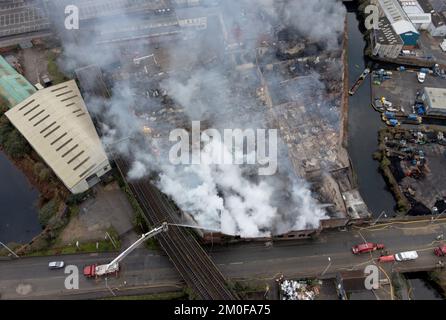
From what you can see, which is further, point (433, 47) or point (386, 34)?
point (433, 47)

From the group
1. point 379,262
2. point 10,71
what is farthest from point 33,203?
point 379,262

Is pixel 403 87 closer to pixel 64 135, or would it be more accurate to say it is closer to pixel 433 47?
pixel 433 47

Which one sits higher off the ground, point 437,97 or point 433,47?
point 433,47

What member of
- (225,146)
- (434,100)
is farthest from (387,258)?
(434,100)

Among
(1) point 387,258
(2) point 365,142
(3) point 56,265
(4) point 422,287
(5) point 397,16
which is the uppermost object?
(5) point 397,16

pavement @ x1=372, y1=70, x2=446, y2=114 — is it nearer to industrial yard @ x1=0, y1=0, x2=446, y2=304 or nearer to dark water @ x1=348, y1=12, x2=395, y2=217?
industrial yard @ x1=0, y1=0, x2=446, y2=304

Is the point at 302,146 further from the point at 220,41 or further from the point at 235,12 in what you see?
the point at 235,12
